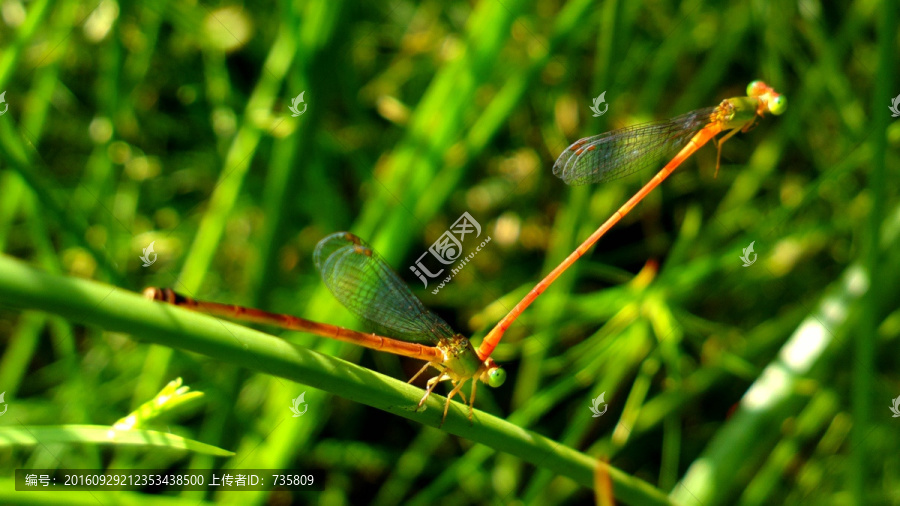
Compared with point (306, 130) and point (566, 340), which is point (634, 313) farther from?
point (306, 130)

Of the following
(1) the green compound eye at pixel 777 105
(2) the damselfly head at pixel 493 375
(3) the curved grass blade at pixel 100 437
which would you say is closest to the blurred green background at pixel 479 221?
(1) the green compound eye at pixel 777 105

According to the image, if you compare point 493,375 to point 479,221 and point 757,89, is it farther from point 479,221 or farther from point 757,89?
point 479,221

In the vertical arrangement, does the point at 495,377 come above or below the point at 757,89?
below

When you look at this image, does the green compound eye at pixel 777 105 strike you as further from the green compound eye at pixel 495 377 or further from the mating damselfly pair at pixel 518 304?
the green compound eye at pixel 495 377

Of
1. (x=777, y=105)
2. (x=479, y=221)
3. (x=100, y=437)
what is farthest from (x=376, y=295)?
(x=479, y=221)

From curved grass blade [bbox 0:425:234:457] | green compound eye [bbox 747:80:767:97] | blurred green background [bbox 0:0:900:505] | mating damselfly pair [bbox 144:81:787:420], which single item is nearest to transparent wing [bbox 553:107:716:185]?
mating damselfly pair [bbox 144:81:787:420]

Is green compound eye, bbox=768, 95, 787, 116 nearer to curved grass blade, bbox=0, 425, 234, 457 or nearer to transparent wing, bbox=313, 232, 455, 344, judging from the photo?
transparent wing, bbox=313, 232, 455, 344

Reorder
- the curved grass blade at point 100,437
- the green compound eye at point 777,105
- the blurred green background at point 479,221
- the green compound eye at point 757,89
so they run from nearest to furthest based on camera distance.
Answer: the curved grass blade at point 100,437 → the green compound eye at point 777,105 → the green compound eye at point 757,89 → the blurred green background at point 479,221
